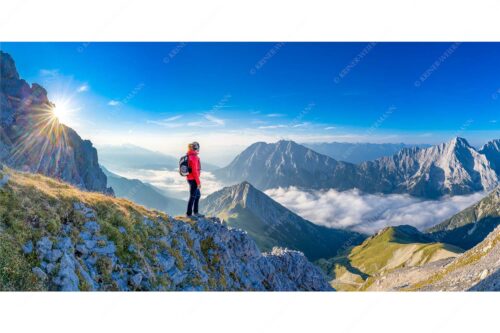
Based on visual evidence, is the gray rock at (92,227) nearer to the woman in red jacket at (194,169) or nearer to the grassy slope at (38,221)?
the grassy slope at (38,221)

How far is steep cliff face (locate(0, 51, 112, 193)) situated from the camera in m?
98.7

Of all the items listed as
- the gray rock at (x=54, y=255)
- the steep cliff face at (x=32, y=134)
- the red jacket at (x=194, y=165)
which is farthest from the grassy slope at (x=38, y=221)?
the steep cliff face at (x=32, y=134)

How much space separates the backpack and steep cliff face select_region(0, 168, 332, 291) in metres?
3.18

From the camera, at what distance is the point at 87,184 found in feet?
502

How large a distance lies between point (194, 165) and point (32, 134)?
113372 millimetres

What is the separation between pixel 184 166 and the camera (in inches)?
748

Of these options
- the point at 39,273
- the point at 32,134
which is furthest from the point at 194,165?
the point at 32,134

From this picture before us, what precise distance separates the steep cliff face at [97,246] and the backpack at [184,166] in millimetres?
3184

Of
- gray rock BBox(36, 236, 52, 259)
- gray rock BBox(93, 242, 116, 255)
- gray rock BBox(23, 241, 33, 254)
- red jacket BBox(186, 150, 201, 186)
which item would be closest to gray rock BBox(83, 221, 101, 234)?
gray rock BBox(93, 242, 116, 255)

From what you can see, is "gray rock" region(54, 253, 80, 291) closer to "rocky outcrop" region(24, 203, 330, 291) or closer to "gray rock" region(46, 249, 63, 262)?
"rocky outcrop" region(24, 203, 330, 291)

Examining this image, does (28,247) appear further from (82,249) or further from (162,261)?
(162,261)
